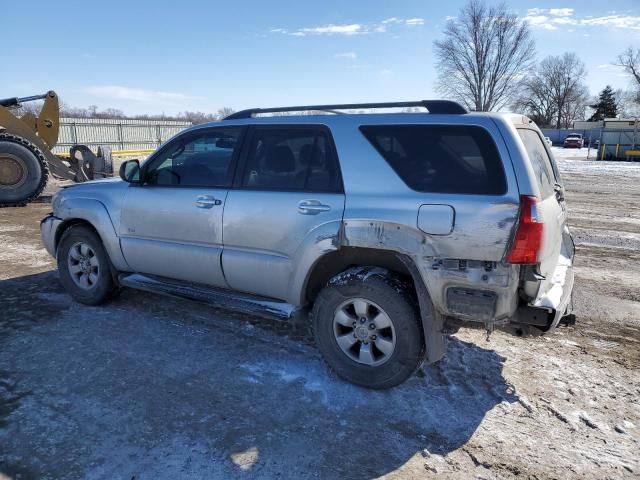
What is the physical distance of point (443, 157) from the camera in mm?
3162

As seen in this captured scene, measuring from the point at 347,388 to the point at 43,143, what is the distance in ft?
37.9

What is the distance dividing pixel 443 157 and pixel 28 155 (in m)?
11.0

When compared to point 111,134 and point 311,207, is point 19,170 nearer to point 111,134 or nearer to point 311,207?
point 311,207

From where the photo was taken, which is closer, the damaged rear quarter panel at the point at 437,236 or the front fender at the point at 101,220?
the damaged rear quarter panel at the point at 437,236

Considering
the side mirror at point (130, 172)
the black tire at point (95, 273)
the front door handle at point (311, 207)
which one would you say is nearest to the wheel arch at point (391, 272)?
the front door handle at point (311, 207)

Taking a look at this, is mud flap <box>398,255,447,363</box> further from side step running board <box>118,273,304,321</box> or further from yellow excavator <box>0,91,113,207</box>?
yellow excavator <box>0,91,113,207</box>

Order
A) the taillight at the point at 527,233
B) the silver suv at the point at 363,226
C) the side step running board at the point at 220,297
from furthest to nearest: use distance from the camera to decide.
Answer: the side step running board at the point at 220,297, the silver suv at the point at 363,226, the taillight at the point at 527,233

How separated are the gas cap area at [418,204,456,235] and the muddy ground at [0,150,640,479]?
117cm

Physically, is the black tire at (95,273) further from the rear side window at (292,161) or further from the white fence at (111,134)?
the white fence at (111,134)

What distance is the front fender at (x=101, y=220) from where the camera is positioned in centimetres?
469

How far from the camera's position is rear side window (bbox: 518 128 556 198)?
3.18m

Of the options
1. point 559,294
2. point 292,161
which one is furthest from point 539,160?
point 292,161

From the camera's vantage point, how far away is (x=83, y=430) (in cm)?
292

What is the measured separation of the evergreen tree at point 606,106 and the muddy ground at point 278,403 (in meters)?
84.5
